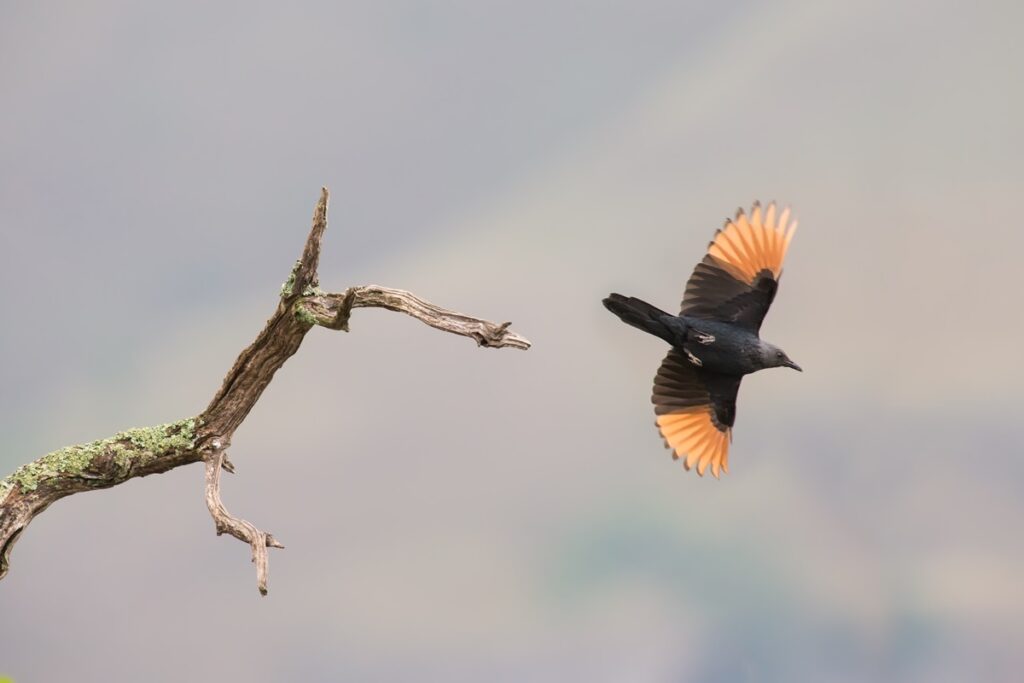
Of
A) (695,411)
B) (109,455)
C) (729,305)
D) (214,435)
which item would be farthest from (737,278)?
(109,455)

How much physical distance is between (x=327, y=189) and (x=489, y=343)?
1207 mm

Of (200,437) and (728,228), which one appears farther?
(728,228)

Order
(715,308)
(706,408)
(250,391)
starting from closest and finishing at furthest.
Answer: (250,391) → (715,308) → (706,408)

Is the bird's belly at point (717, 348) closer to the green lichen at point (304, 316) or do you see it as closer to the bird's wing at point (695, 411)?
the bird's wing at point (695, 411)

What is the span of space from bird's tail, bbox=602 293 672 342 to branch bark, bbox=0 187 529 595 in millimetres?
1218

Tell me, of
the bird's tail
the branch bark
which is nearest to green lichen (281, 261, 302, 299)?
the branch bark

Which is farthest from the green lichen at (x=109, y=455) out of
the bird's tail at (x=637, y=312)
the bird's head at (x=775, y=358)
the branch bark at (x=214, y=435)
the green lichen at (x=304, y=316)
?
the bird's head at (x=775, y=358)

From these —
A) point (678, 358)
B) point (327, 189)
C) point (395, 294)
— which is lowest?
point (678, 358)

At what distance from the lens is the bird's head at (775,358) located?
652cm

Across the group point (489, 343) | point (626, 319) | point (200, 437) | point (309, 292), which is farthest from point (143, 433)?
point (626, 319)

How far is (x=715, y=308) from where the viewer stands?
6500mm

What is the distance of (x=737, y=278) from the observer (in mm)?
6508

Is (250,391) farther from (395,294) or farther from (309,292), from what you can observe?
(395,294)

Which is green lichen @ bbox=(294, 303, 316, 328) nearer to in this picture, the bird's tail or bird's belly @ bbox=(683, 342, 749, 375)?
the bird's tail
